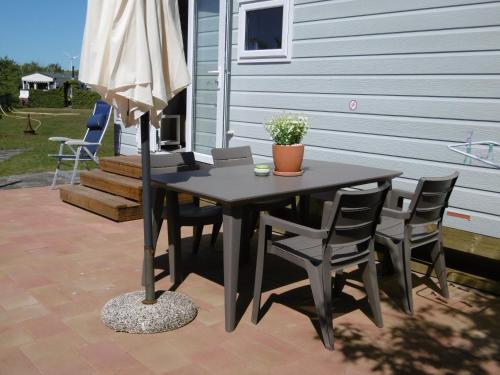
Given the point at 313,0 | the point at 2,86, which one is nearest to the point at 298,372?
the point at 313,0

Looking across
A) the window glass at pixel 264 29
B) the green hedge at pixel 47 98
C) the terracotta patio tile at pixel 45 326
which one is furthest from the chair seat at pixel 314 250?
the green hedge at pixel 47 98

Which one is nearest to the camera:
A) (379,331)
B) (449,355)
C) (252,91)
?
(449,355)

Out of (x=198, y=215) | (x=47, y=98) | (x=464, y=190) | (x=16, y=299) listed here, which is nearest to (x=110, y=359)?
(x=16, y=299)

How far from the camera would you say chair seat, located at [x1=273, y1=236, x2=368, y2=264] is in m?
2.87

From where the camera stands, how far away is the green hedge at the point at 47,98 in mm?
34375

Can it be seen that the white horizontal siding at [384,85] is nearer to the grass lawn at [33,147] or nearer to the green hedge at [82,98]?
the grass lawn at [33,147]

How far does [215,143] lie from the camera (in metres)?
5.90

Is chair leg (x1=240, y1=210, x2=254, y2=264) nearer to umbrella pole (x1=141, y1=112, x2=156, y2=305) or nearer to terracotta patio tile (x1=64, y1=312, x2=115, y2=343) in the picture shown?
umbrella pole (x1=141, y1=112, x2=156, y2=305)

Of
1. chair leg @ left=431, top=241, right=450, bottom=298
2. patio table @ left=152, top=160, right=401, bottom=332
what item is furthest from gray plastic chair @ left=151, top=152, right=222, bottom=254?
chair leg @ left=431, top=241, right=450, bottom=298

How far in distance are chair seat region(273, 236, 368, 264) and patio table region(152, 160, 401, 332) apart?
0.29m

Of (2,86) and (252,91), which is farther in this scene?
(2,86)

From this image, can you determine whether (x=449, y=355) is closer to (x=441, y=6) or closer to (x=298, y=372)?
(x=298, y=372)

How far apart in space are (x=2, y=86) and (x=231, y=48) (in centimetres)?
3278

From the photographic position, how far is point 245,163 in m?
4.51
